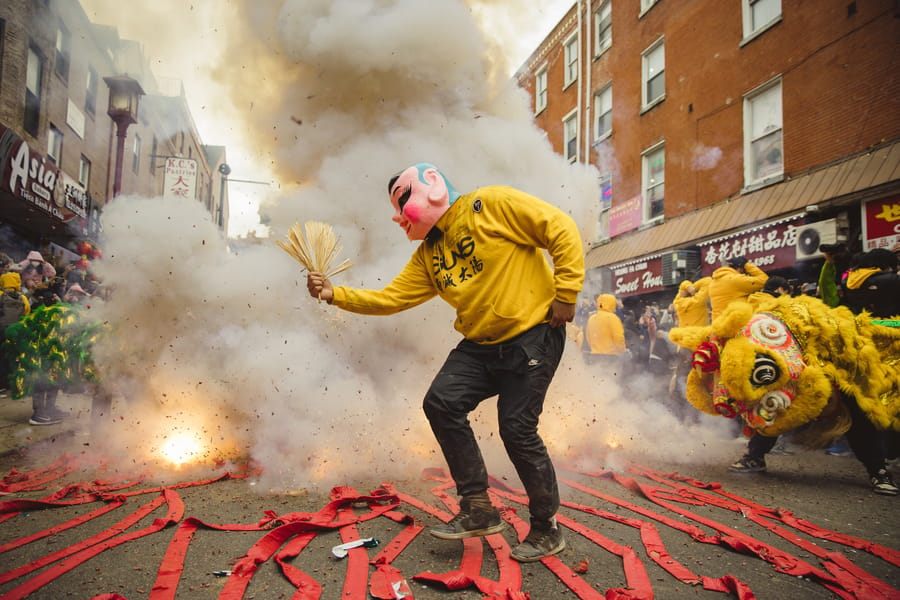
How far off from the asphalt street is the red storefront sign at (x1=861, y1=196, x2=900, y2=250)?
588 cm

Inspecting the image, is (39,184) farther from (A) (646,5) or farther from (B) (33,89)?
(A) (646,5)

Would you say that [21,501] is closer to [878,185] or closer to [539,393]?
[539,393]

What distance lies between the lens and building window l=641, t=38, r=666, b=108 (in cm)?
1202

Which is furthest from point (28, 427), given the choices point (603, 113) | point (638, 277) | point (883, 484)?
point (603, 113)

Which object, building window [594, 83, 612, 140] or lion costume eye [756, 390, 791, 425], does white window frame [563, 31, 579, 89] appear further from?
lion costume eye [756, 390, 791, 425]

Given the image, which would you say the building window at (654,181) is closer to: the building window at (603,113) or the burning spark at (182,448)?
the building window at (603,113)

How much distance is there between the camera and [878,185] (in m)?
7.76

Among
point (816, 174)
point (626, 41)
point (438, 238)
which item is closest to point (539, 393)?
point (438, 238)

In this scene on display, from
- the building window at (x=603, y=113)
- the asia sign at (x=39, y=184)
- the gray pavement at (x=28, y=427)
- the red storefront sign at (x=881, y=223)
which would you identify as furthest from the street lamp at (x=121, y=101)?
the red storefront sign at (x=881, y=223)

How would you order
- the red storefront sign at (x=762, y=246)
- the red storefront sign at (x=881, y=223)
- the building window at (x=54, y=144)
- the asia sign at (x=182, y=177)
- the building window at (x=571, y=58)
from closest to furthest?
1. the red storefront sign at (x=881, y=223)
2. the red storefront sign at (x=762, y=246)
3. the asia sign at (x=182, y=177)
4. the building window at (x=54, y=144)
5. the building window at (x=571, y=58)

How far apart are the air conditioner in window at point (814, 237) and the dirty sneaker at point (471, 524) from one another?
8.43m

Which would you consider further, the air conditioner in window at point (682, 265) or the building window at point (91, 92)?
the building window at point (91, 92)

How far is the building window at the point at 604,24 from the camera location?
13.3 m

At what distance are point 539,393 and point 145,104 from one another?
9.61m
